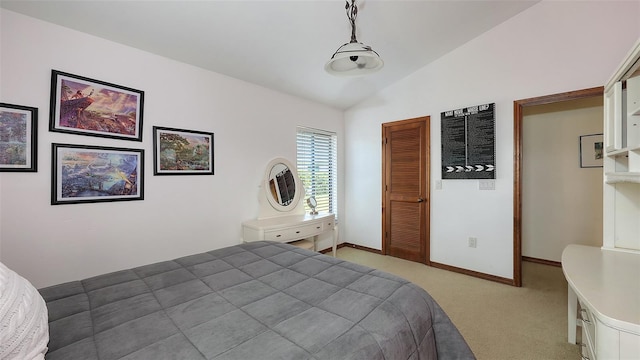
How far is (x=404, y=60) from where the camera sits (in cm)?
324

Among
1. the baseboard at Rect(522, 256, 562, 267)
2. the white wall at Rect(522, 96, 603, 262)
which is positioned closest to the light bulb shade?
the white wall at Rect(522, 96, 603, 262)

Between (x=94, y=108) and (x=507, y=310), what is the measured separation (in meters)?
3.95

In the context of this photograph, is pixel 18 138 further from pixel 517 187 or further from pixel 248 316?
pixel 517 187

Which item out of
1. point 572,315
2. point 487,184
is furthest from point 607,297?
point 487,184

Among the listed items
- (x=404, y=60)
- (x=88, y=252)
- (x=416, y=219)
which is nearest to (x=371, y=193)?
(x=416, y=219)

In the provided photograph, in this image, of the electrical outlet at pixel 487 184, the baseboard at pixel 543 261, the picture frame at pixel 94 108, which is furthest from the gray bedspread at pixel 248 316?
the baseboard at pixel 543 261

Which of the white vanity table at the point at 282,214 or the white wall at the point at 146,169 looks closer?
the white wall at the point at 146,169

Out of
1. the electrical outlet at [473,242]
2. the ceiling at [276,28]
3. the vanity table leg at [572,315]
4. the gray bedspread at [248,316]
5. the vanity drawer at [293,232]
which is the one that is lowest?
the vanity table leg at [572,315]

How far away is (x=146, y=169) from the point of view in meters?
2.33

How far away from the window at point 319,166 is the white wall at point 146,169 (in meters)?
0.36

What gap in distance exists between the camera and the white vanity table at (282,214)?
9.33 ft

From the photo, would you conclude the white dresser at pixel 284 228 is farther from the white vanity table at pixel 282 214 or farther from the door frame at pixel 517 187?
the door frame at pixel 517 187

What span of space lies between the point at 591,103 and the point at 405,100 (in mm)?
2280

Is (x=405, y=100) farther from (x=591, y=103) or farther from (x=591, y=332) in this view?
(x=591, y=332)
